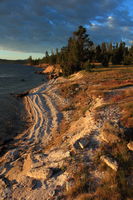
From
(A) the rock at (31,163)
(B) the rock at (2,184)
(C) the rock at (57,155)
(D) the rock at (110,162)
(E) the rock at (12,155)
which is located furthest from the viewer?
(E) the rock at (12,155)

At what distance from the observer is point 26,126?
50.7 ft

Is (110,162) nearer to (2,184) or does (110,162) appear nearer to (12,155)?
(2,184)

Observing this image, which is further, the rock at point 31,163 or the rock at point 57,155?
the rock at point 57,155

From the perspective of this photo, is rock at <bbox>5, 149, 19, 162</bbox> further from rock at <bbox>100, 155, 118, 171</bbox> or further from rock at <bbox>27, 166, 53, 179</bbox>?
rock at <bbox>100, 155, 118, 171</bbox>

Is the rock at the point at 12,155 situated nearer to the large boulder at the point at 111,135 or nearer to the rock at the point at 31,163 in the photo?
the rock at the point at 31,163

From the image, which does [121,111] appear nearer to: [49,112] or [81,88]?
[49,112]

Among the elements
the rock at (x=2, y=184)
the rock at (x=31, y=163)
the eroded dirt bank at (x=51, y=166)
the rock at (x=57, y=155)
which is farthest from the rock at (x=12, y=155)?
the rock at (x=57, y=155)

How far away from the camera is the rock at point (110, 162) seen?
20.2 feet

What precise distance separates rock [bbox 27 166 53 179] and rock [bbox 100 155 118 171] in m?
2.54

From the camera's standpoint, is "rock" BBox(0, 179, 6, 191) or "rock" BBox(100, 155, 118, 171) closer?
"rock" BBox(100, 155, 118, 171)

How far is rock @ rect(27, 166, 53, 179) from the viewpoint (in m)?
6.50

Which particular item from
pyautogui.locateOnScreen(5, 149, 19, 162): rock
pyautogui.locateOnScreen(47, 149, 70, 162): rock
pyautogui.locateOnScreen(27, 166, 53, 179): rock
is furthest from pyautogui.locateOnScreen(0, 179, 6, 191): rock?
pyautogui.locateOnScreen(5, 149, 19, 162): rock

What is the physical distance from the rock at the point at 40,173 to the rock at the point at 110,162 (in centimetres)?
254

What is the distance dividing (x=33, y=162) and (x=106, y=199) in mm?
4343
